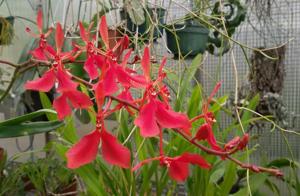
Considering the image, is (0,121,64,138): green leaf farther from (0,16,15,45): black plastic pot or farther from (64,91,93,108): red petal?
(0,16,15,45): black plastic pot

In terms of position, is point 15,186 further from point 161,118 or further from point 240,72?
point 161,118

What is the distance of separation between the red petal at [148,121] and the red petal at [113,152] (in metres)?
0.02

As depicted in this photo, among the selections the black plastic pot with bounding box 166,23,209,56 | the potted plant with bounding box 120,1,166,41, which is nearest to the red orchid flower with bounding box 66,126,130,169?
the potted plant with bounding box 120,1,166,41

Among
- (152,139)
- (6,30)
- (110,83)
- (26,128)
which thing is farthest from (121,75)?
(6,30)

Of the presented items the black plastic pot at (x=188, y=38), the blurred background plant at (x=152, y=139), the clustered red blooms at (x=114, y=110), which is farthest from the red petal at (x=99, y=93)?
the black plastic pot at (x=188, y=38)

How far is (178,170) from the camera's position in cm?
24

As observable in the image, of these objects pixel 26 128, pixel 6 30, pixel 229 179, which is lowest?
pixel 229 179

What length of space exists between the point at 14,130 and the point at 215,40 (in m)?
0.85

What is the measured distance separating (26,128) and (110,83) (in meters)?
0.20

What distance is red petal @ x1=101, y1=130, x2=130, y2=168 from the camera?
8.5 inches

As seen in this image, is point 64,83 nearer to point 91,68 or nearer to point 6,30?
point 91,68

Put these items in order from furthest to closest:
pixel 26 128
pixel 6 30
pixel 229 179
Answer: pixel 6 30
pixel 229 179
pixel 26 128

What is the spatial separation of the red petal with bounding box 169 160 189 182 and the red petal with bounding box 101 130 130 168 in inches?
1.5

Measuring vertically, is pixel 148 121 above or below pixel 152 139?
above
